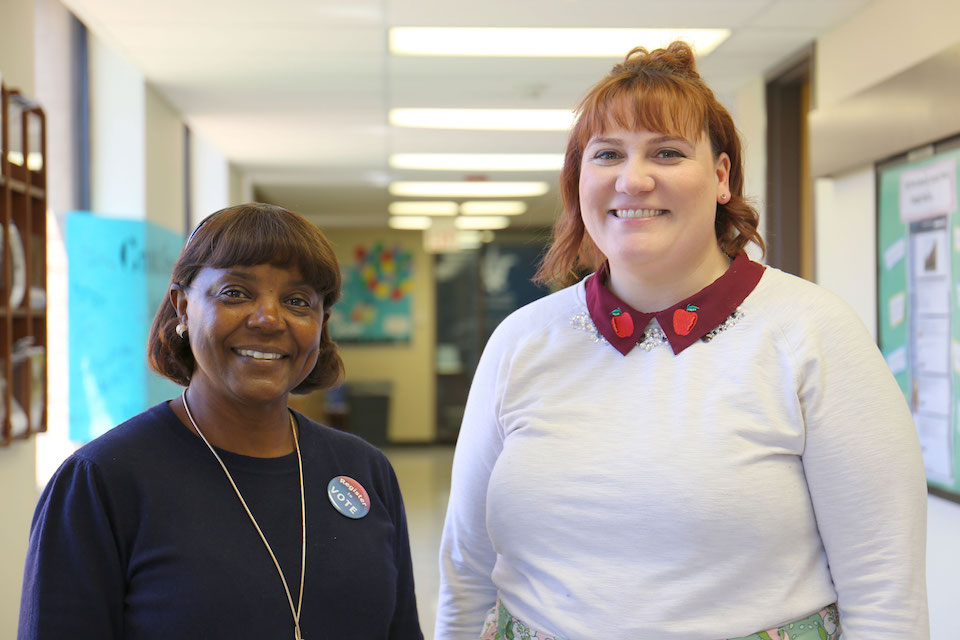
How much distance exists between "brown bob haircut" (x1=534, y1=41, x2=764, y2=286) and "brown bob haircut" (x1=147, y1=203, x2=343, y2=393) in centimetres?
47

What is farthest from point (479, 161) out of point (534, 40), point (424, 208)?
point (534, 40)

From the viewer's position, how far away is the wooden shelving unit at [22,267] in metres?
2.93

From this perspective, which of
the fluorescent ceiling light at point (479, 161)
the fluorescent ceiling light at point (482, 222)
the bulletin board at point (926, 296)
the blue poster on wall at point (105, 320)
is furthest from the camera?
the fluorescent ceiling light at point (482, 222)

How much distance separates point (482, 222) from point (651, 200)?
9.49 metres

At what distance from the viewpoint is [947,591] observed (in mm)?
2961

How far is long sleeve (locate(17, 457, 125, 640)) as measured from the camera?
3.86 ft

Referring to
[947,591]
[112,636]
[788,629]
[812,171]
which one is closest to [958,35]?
[812,171]

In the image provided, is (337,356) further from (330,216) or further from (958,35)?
(330,216)

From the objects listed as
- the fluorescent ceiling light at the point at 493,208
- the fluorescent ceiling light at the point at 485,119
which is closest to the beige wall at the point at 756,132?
the fluorescent ceiling light at the point at 485,119

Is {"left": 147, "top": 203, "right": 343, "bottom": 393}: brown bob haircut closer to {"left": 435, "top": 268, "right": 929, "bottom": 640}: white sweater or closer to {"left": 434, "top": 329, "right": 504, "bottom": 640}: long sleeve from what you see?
{"left": 434, "top": 329, "right": 504, "bottom": 640}: long sleeve

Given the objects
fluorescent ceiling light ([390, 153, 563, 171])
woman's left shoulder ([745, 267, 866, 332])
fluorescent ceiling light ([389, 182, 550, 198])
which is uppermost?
fluorescent ceiling light ([390, 153, 563, 171])

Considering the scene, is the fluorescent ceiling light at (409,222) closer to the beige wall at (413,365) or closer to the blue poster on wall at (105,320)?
the beige wall at (413,365)

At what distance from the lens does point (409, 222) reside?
35.7 ft

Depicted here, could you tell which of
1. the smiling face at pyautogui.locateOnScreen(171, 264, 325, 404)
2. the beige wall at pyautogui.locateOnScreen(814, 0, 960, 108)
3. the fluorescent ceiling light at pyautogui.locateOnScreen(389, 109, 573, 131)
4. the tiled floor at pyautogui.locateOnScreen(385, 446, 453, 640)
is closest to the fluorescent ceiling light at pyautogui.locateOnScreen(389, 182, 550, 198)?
the fluorescent ceiling light at pyautogui.locateOnScreen(389, 109, 573, 131)
